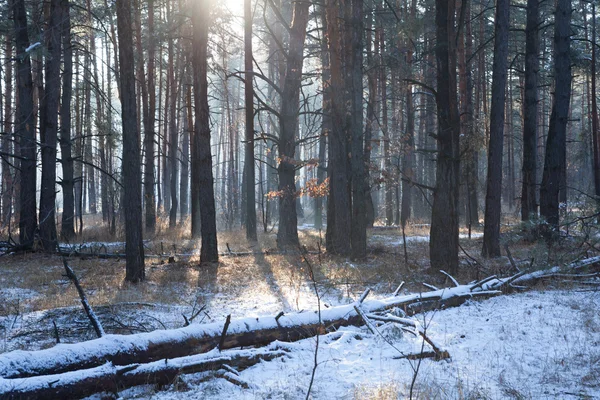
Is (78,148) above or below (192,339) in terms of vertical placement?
above

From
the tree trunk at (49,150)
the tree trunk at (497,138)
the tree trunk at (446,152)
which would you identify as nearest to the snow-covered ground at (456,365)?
the tree trunk at (446,152)

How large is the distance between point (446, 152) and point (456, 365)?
5633mm

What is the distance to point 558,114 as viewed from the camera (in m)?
13.2

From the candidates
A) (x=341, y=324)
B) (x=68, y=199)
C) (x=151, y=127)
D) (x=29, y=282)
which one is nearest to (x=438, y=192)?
(x=341, y=324)

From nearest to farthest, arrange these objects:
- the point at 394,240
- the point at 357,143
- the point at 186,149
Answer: the point at 357,143, the point at 394,240, the point at 186,149

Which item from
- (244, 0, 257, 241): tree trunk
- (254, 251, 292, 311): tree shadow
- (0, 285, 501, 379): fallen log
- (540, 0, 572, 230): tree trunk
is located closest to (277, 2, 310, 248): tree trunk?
(254, 251, 292, 311): tree shadow

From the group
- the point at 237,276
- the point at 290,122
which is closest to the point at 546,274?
the point at 237,276

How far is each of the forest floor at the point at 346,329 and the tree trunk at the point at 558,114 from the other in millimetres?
2358

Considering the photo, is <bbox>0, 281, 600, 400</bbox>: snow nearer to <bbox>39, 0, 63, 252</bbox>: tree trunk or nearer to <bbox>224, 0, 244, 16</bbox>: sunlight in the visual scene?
<bbox>39, 0, 63, 252</bbox>: tree trunk

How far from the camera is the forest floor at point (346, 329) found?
4.05 m

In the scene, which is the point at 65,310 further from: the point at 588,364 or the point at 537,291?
the point at 537,291

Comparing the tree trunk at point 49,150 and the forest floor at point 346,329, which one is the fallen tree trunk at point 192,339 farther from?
the tree trunk at point 49,150

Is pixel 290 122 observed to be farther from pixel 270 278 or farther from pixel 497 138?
pixel 270 278

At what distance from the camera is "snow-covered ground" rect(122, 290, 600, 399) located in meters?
3.92
